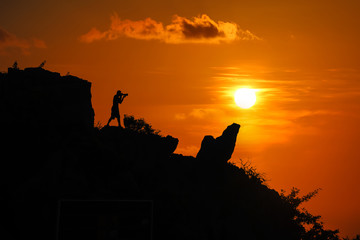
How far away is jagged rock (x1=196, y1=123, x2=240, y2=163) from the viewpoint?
185 ft

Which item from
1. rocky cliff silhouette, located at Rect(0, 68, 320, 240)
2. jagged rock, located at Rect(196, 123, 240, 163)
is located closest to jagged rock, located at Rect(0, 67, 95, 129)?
rocky cliff silhouette, located at Rect(0, 68, 320, 240)

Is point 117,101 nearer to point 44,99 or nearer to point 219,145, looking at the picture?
point 44,99

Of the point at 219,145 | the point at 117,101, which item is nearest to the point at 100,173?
the point at 117,101

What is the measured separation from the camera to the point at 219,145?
185ft

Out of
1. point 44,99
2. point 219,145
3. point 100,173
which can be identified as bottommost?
point 100,173

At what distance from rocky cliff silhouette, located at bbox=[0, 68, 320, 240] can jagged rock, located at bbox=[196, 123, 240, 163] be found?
11cm

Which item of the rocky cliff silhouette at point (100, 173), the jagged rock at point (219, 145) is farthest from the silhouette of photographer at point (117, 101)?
the jagged rock at point (219, 145)

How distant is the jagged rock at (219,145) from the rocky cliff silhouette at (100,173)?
0.11 metres

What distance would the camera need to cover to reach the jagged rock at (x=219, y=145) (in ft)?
185

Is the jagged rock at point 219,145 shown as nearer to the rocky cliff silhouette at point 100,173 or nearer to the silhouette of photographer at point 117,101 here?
the rocky cliff silhouette at point 100,173

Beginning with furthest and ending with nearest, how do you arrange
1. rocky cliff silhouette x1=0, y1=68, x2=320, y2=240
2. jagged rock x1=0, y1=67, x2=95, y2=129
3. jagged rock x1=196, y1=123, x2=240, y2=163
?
jagged rock x1=196, y1=123, x2=240, y2=163 → jagged rock x1=0, y1=67, x2=95, y2=129 → rocky cliff silhouette x1=0, y1=68, x2=320, y2=240

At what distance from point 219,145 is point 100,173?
61.4 feet

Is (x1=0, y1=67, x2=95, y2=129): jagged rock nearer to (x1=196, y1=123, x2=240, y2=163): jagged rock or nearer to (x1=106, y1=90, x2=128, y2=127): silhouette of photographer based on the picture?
(x1=106, y1=90, x2=128, y2=127): silhouette of photographer

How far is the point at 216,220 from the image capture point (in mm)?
50594
